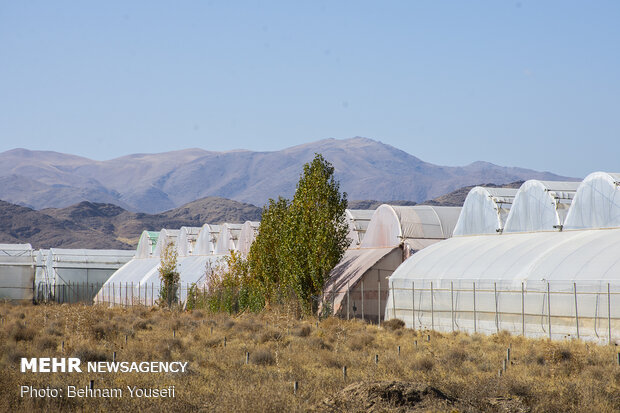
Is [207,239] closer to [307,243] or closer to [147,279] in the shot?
[147,279]

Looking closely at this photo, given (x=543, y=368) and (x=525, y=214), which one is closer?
(x=543, y=368)

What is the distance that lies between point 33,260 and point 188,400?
178 ft

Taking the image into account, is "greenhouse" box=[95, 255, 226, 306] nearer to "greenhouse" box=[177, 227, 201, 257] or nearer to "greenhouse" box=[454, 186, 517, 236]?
"greenhouse" box=[177, 227, 201, 257]

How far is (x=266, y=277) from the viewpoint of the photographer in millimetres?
47344

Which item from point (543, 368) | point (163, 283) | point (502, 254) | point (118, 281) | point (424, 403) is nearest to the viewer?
point (424, 403)

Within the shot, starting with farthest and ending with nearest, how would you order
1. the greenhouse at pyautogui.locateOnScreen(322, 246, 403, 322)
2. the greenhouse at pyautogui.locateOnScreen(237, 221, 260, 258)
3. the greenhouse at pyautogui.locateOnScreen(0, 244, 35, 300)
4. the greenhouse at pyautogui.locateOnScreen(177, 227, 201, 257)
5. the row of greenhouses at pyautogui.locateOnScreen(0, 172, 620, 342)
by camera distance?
the greenhouse at pyautogui.locateOnScreen(177, 227, 201, 257) < the greenhouse at pyautogui.locateOnScreen(0, 244, 35, 300) < the greenhouse at pyautogui.locateOnScreen(237, 221, 260, 258) < the greenhouse at pyautogui.locateOnScreen(322, 246, 403, 322) < the row of greenhouses at pyautogui.locateOnScreen(0, 172, 620, 342)

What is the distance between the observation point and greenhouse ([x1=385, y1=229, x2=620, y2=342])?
92.9ft

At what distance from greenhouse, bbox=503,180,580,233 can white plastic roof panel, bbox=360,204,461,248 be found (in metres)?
7.07

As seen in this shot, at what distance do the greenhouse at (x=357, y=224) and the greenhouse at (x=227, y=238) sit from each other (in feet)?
46.1

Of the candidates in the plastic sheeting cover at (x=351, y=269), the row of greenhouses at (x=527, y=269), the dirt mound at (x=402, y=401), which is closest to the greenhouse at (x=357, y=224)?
the plastic sheeting cover at (x=351, y=269)

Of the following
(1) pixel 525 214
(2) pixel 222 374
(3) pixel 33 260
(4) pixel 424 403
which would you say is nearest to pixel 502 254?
(1) pixel 525 214

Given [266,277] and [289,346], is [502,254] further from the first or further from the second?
[266,277]

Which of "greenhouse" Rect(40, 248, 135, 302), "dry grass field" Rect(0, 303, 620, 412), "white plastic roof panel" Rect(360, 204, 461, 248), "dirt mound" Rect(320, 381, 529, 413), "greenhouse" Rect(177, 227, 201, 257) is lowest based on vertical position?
"greenhouse" Rect(40, 248, 135, 302)

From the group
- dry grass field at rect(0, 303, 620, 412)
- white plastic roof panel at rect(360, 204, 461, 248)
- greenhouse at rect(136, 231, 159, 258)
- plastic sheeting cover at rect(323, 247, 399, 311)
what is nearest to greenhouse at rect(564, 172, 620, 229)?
dry grass field at rect(0, 303, 620, 412)
